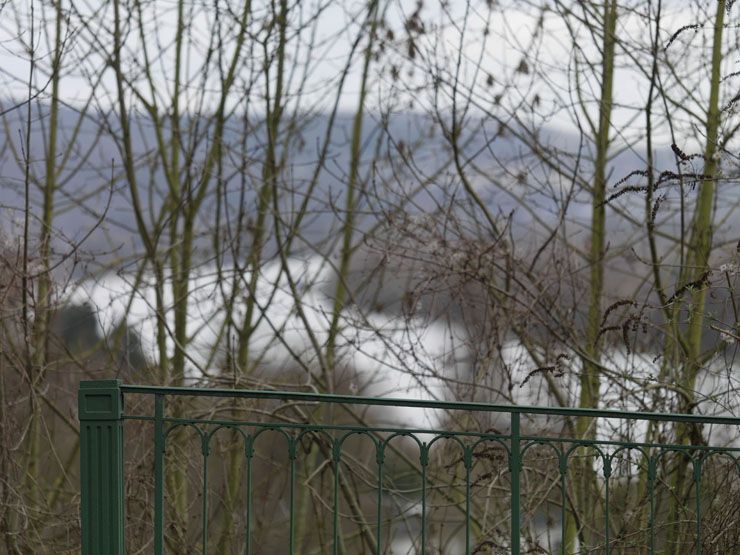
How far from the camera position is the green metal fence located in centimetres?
392

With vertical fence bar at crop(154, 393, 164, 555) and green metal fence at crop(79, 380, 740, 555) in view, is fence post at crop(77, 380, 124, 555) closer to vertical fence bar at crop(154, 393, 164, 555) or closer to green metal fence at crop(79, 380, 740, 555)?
green metal fence at crop(79, 380, 740, 555)

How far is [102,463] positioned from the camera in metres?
4.17

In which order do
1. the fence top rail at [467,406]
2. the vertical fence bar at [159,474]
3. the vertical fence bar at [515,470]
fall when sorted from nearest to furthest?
the fence top rail at [467,406]
the vertical fence bar at [515,470]
the vertical fence bar at [159,474]

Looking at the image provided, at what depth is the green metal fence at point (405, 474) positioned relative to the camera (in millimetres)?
3918

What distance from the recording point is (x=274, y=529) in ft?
31.7

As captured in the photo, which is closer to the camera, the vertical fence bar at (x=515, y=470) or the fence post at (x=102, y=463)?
the vertical fence bar at (x=515, y=470)

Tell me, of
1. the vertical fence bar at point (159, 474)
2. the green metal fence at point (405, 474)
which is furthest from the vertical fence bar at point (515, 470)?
the vertical fence bar at point (159, 474)

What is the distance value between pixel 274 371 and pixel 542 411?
5.23 metres

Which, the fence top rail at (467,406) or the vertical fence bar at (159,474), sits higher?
the fence top rail at (467,406)

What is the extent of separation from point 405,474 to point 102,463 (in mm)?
3853

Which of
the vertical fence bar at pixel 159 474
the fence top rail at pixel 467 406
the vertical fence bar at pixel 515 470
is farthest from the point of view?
the vertical fence bar at pixel 159 474

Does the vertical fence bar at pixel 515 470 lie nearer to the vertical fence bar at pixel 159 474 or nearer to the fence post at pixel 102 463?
the vertical fence bar at pixel 159 474

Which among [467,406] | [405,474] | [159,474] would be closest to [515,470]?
[467,406]

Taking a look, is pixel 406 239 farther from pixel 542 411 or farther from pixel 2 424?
pixel 542 411
